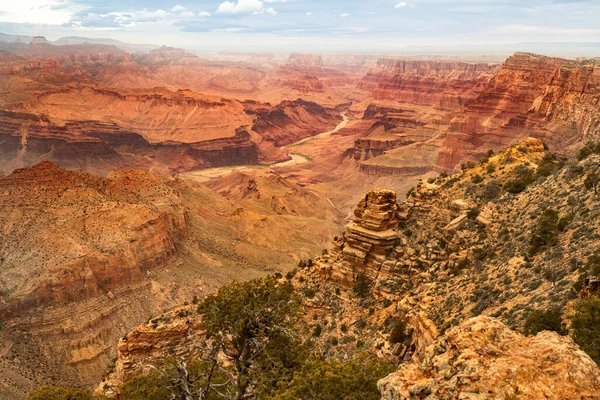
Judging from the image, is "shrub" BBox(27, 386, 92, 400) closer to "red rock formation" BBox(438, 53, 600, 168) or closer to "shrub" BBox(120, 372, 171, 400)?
"shrub" BBox(120, 372, 171, 400)

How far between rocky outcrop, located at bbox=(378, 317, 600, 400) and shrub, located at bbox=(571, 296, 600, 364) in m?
2.59

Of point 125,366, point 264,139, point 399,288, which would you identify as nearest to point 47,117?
point 264,139

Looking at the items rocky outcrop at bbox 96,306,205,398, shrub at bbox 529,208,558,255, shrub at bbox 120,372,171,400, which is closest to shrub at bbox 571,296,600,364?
shrub at bbox 529,208,558,255

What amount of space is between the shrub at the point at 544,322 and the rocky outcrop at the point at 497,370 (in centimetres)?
377

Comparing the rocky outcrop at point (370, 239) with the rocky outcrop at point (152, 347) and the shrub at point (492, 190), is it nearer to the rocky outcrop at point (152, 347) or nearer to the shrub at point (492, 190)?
the shrub at point (492, 190)

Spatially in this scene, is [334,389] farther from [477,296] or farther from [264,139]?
[264,139]

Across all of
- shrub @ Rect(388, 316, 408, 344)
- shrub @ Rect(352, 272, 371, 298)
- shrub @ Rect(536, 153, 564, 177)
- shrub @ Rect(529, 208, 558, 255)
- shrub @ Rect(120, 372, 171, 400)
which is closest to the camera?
shrub @ Rect(529, 208, 558, 255)

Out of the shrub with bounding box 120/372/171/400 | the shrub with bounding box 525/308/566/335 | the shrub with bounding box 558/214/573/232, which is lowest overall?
the shrub with bounding box 120/372/171/400

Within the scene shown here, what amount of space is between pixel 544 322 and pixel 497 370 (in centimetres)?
612

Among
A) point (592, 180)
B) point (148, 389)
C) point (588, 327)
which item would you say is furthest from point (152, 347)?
point (592, 180)

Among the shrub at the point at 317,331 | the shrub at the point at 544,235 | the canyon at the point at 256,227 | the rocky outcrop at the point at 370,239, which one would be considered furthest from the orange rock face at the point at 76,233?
the shrub at the point at 544,235

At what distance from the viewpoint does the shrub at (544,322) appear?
45.2 ft

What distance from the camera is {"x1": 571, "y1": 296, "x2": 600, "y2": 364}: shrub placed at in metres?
12.0

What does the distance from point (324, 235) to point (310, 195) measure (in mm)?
29612
